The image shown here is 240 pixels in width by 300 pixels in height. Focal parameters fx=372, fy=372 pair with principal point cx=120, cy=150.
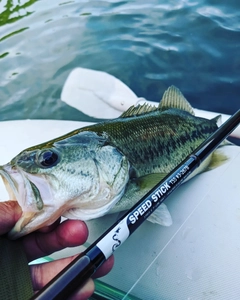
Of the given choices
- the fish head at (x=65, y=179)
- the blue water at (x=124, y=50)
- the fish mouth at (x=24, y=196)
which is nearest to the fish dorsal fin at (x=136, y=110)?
the fish head at (x=65, y=179)

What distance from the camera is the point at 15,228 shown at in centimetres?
114

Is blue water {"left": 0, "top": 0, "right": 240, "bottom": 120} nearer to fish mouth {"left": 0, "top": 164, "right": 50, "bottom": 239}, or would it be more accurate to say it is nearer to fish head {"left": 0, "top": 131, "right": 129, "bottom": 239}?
fish head {"left": 0, "top": 131, "right": 129, "bottom": 239}

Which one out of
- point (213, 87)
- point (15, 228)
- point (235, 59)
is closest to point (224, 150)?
point (15, 228)

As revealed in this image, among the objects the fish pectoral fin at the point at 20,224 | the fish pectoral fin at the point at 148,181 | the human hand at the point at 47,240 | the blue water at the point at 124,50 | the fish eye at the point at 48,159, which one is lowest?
the blue water at the point at 124,50

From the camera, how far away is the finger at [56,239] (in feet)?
3.86

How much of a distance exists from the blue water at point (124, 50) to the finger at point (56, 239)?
2.07 metres

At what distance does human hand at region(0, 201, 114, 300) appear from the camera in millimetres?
1144

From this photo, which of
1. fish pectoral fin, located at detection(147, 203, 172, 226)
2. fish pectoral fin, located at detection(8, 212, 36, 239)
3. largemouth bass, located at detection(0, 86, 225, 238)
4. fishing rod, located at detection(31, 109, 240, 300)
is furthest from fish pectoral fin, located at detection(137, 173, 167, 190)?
fish pectoral fin, located at detection(8, 212, 36, 239)

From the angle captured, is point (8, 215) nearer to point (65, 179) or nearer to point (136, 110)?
point (65, 179)

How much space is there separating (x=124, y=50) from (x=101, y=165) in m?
2.90

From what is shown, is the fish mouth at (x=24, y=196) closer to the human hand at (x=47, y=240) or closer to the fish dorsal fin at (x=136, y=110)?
the human hand at (x=47, y=240)

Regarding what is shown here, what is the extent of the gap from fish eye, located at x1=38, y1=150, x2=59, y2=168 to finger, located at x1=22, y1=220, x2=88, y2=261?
0.20 m

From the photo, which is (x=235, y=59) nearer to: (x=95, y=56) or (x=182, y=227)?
(x=95, y=56)

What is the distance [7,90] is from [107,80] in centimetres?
113
